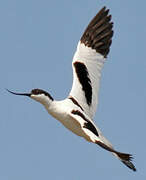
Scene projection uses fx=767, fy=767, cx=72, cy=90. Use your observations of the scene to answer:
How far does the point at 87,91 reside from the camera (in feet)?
58.6

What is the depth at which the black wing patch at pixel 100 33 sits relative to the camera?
1898 centimetres

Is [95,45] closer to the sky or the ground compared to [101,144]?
closer to the sky

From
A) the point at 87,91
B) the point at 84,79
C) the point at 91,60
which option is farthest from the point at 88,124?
the point at 91,60

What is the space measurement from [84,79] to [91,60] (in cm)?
75

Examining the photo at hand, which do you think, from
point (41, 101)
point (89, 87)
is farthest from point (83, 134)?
point (89, 87)

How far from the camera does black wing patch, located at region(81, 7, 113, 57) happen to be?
19.0 metres

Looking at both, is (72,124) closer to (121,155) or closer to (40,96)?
(40,96)

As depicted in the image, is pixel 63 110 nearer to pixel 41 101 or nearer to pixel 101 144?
pixel 41 101

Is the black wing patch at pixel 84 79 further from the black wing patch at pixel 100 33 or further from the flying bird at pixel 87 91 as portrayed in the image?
the black wing patch at pixel 100 33

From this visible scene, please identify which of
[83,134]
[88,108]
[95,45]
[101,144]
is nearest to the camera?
[101,144]

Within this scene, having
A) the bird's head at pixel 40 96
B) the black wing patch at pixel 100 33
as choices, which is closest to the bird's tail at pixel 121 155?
the bird's head at pixel 40 96

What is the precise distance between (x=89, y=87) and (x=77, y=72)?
48cm

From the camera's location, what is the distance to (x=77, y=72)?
59.6 ft

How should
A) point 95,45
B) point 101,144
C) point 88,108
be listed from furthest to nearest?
point 95,45 → point 88,108 → point 101,144
